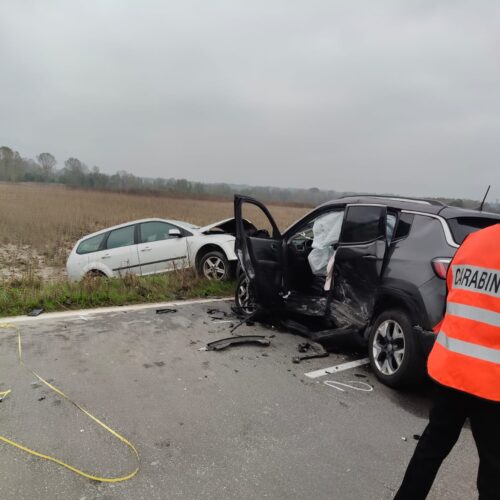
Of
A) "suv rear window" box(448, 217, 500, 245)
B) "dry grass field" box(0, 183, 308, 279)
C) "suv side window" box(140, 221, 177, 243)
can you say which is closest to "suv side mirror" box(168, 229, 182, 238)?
"suv side window" box(140, 221, 177, 243)

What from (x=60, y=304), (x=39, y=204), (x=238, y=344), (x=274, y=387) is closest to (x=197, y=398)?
(x=274, y=387)

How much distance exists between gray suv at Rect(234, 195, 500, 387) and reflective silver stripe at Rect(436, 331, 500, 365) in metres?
1.70

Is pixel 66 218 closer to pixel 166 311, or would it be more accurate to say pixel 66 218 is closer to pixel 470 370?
pixel 166 311

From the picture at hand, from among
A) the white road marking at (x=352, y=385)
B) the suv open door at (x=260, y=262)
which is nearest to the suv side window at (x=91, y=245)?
the suv open door at (x=260, y=262)

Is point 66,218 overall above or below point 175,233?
below

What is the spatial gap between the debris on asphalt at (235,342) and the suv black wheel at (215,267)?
9.05 feet

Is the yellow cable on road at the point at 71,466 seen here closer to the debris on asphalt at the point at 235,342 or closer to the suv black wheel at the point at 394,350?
the debris on asphalt at the point at 235,342

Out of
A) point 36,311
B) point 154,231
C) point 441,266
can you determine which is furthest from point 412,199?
point 154,231

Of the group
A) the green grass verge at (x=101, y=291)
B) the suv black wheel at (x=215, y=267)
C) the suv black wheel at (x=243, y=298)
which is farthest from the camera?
the suv black wheel at (x=215, y=267)

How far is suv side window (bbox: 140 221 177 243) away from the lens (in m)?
8.72

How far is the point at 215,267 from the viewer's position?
7.87 metres

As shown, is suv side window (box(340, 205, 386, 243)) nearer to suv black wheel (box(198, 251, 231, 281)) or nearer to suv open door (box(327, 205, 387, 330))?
suv open door (box(327, 205, 387, 330))

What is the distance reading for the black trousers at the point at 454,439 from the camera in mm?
1827

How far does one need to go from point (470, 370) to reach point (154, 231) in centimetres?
754
